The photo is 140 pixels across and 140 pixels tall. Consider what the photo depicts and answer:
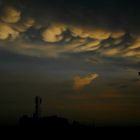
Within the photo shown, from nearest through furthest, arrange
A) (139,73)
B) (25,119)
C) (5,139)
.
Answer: (5,139)
(139,73)
(25,119)

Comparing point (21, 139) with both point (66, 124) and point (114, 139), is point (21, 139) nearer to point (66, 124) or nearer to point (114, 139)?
point (114, 139)

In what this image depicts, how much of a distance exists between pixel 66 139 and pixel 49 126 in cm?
3635

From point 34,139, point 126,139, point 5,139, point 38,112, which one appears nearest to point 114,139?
point 126,139

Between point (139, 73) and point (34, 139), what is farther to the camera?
point (139, 73)

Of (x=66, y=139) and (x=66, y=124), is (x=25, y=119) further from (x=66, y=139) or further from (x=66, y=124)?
(x=66, y=139)

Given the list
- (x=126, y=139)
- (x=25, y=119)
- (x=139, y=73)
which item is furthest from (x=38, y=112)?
(x=126, y=139)

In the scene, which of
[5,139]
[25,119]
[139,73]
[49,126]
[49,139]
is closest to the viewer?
[5,139]

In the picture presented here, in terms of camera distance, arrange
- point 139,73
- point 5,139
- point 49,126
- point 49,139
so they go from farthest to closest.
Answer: point 49,126 < point 139,73 < point 49,139 < point 5,139

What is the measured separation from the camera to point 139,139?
61531mm

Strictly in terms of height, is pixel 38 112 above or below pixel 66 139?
above

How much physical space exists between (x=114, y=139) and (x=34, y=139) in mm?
17897

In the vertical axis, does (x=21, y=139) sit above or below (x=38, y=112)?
below

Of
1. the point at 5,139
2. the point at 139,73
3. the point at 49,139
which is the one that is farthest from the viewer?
the point at 139,73

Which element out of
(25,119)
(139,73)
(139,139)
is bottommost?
(139,139)
